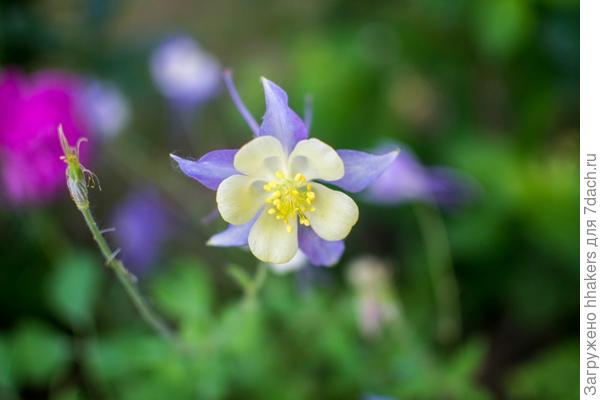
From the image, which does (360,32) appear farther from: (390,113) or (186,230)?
(186,230)

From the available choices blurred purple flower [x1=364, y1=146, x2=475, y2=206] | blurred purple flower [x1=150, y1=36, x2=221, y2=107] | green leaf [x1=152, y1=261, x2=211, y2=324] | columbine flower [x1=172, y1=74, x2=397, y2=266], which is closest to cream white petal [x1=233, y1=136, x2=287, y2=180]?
columbine flower [x1=172, y1=74, x2=397, y2=266]

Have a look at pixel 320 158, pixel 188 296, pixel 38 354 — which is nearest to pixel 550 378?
pixel 188 296

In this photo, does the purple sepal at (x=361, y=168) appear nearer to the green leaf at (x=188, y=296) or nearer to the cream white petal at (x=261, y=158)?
the cream white petal at (x=261, y=158)

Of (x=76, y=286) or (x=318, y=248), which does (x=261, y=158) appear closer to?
(x=318, y=248)

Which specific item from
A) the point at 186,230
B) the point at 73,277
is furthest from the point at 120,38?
the point at 73,277

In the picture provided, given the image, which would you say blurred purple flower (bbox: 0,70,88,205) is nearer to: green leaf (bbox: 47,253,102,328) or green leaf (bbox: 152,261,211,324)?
green leaf (bbox: 47,253,102,328)

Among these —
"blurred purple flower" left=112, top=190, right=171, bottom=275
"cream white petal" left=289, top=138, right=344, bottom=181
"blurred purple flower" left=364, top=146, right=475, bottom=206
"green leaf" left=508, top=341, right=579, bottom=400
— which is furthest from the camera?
"blurred purple flower" left=112, top=190, right=171, bottom=275
